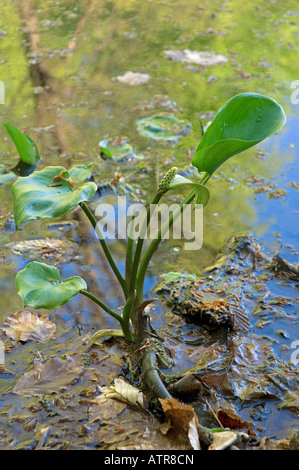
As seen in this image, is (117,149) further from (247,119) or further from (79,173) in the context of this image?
(247,119)

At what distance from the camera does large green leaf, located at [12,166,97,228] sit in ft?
4.13

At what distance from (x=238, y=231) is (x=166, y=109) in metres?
1.36

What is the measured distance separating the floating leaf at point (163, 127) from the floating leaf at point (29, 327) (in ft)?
5.28

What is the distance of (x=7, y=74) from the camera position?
3736 mm

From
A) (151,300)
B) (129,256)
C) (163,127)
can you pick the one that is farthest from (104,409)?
(163,127)

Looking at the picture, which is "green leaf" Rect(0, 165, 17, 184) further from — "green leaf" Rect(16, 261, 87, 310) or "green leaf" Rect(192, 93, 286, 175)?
"green leaf" Rect(192, 93, 286, 175)

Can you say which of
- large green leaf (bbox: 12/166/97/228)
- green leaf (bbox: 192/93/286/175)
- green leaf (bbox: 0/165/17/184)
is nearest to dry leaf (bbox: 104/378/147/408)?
large green leaf (bbox: 12/166/97/228)

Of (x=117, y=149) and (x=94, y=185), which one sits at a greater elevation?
(x=94, y=185)

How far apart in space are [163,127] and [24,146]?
0.95 meters

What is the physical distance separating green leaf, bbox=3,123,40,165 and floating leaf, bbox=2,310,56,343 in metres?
1.17

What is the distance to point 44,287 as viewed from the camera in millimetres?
1356

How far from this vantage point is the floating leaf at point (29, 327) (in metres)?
1.69
